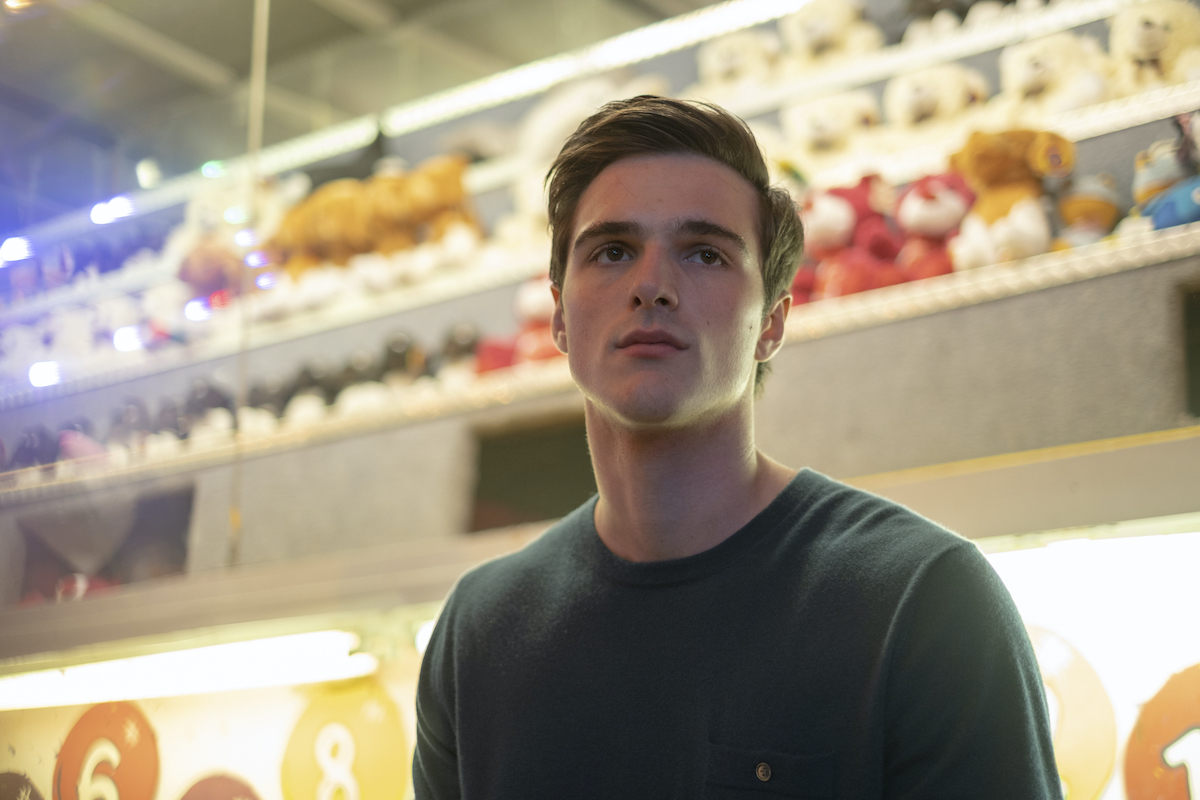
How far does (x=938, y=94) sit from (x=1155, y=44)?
0.35m

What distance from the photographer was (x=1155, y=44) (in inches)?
57.6

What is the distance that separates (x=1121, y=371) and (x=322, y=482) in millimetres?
1317

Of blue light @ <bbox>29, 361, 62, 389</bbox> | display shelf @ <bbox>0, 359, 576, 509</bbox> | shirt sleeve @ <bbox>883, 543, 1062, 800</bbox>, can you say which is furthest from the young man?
blue light @ <bbox>29, 361, 62, 389</bbox>

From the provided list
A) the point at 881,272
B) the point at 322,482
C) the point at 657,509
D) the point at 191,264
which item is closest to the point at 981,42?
the point at 881,272

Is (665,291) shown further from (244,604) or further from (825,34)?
(825,34)

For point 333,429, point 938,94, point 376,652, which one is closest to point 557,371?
point 333,429

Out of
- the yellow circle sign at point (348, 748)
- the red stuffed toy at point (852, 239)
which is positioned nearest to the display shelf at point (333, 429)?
the red stuffed toy at point (852, 239)

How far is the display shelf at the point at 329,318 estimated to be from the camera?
6.77 ft

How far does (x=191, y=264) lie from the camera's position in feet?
6.86

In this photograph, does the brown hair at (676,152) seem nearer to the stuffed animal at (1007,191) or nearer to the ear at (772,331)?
the ear at (772,331)

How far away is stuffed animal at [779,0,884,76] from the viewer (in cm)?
187

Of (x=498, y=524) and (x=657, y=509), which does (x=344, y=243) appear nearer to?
(x=498, y=524)

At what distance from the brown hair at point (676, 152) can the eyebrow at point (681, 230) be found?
63 mm

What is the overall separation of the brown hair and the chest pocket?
0.39 m
